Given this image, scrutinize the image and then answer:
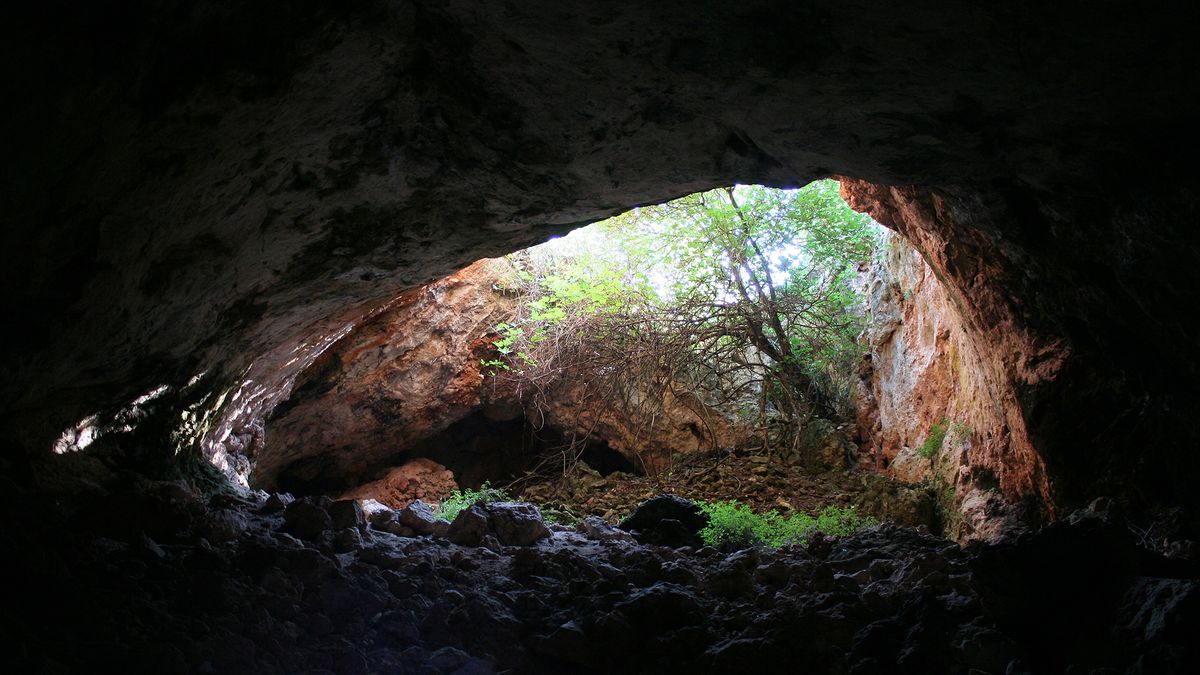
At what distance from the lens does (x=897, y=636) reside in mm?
2670

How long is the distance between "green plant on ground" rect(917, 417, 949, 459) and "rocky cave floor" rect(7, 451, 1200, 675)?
2.45m

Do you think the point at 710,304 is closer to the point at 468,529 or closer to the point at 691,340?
the point at 691,340

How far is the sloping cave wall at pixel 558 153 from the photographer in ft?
6.84

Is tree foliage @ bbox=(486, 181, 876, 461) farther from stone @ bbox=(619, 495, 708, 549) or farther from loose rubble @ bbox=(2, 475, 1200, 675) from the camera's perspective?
loose rubble @ bbox=(2, 475, 1200, 675)

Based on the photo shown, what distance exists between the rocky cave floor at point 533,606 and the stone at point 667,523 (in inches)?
50.5

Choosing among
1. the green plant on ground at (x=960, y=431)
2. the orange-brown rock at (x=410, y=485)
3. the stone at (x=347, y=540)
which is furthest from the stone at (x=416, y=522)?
the orange-brown rock at (x=410, y=485)

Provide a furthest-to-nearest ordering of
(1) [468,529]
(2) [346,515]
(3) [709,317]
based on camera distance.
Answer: (3) [709,317], (1) [468,529], (2) [346,515]

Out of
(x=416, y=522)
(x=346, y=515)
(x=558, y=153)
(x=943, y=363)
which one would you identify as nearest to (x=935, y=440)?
(x=943, y=363)

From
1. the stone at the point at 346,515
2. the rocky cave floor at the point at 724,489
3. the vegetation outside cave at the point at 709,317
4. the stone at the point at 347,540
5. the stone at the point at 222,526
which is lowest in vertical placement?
the rocky cave floor at the point at 724,489

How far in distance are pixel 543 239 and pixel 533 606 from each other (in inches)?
82.7

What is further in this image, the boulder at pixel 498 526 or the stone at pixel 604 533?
the stone at pixel 604 533

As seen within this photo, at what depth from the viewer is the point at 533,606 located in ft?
10.3

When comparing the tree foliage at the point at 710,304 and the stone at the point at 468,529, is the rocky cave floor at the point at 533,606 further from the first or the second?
the tree foliage at the point at 710,304

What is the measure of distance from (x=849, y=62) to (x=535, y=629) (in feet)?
8.03
